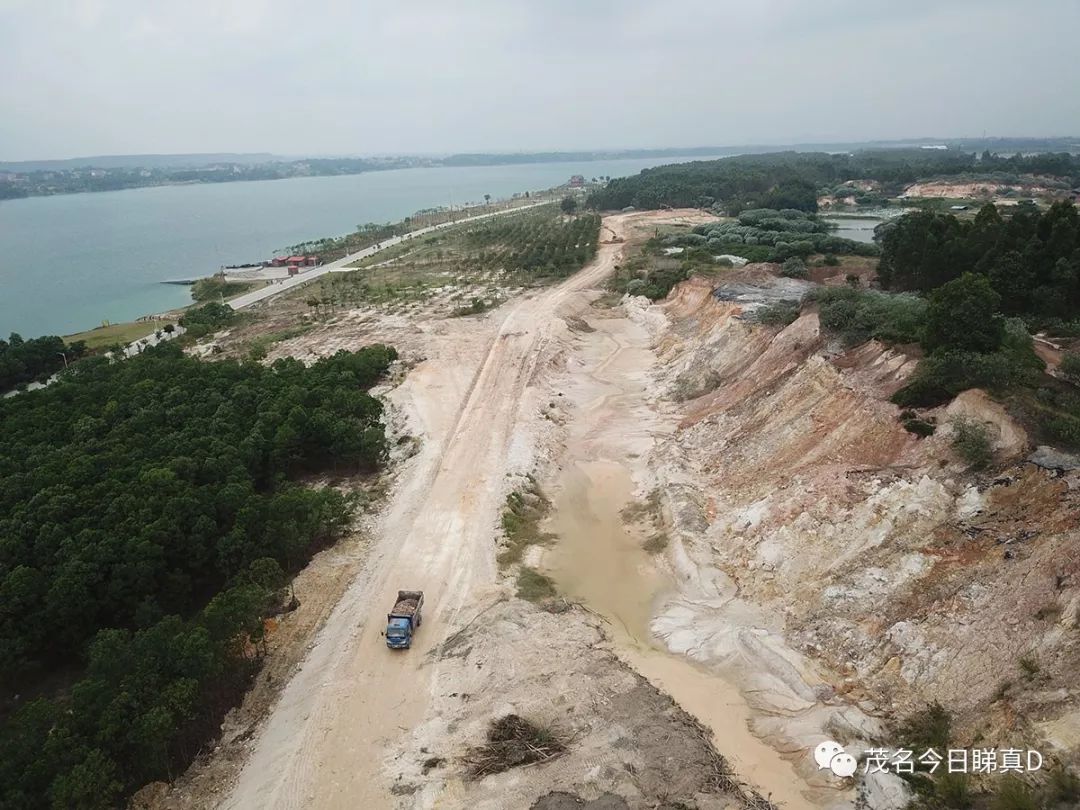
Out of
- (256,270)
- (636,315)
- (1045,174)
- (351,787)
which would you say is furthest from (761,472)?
(1045,174)

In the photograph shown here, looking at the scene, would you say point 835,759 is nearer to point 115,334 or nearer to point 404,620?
point 404,620

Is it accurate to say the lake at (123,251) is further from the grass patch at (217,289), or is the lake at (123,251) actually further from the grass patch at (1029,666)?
the grass patch at (1029,666)

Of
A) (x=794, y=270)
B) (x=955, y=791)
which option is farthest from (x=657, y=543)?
(x=794, y=270)

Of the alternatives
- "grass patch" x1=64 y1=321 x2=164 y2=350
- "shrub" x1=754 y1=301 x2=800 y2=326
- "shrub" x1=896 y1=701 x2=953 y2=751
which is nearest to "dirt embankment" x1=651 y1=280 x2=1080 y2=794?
"shrub" x1=896 y1=701 x2=953 y2=751

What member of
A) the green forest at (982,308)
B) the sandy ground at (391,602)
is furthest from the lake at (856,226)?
the sandy ground at (391,602)

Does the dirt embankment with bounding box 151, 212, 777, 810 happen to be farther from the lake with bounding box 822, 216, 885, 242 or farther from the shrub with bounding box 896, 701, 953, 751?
the lake with bounding box 822, 216, 885, 242

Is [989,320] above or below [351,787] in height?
above

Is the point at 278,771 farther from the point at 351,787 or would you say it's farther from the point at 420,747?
the point at 420,747
